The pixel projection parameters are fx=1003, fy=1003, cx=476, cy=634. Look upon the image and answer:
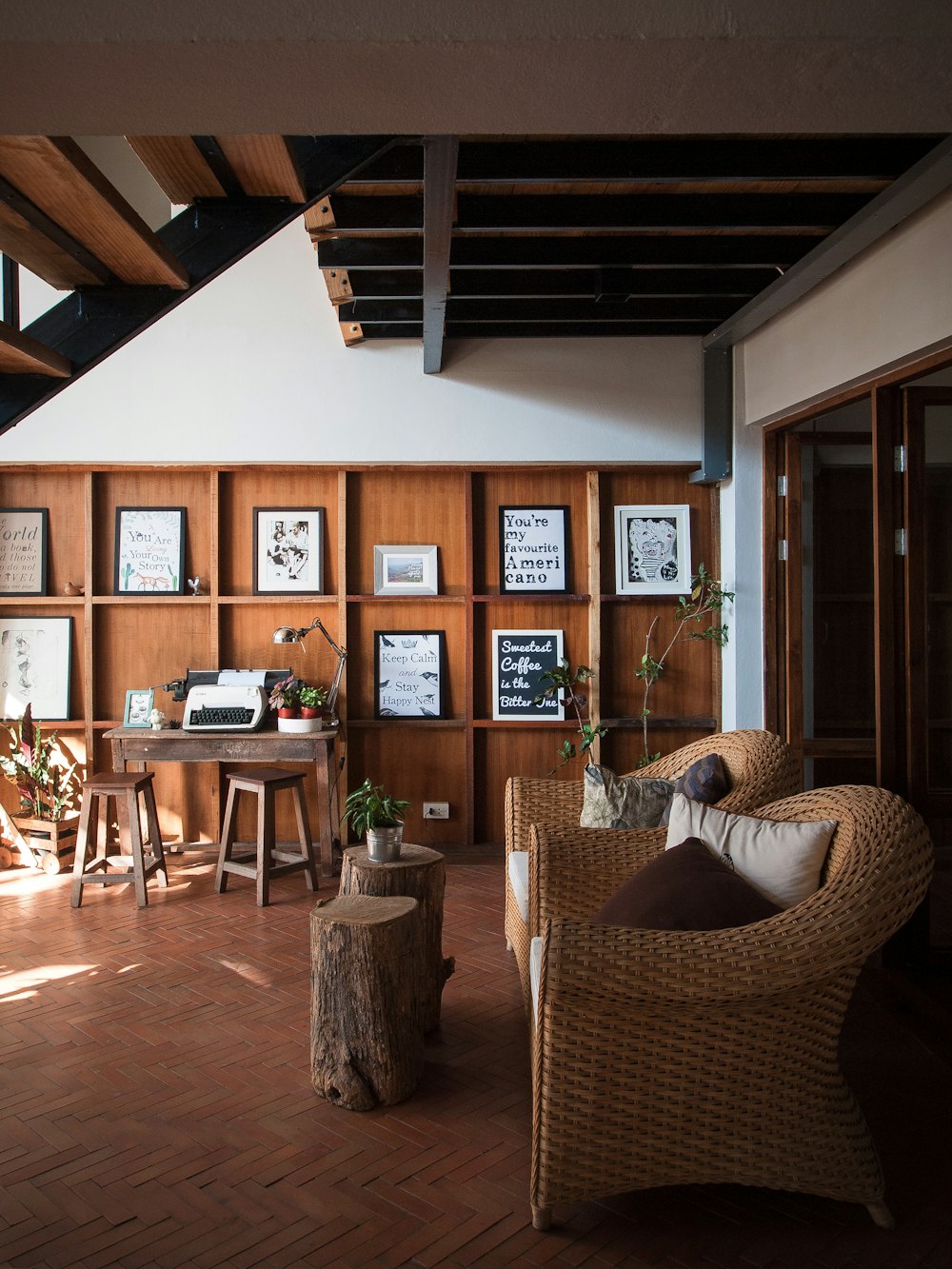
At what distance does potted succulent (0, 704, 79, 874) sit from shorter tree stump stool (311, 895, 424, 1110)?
317cm

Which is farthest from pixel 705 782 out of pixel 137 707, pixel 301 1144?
pixel 137 707

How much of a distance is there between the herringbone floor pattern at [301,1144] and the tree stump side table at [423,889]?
160mm

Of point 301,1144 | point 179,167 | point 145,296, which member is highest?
point 179,167

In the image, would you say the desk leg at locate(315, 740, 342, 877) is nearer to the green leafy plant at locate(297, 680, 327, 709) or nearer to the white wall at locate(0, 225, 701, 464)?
the green leafy plant at locate(297, 680, 327, 709)

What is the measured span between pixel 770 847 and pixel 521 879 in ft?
3.96

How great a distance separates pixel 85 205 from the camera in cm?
254

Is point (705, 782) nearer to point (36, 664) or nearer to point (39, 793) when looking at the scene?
point (39, 793)

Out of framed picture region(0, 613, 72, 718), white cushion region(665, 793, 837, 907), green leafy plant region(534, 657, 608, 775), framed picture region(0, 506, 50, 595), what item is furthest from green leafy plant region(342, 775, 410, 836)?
framed picture region(0, 506, 50, 595)

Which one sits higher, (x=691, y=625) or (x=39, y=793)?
(x=691, y=625)

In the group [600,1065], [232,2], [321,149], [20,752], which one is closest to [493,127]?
[232,2]

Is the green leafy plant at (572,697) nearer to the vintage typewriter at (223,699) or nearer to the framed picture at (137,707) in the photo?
the vintage typewriter at (223,699)

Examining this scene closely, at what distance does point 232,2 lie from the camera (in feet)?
5.34

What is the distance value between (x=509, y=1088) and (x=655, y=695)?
10.6 ft

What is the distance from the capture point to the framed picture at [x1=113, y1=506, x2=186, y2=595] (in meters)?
5.98
